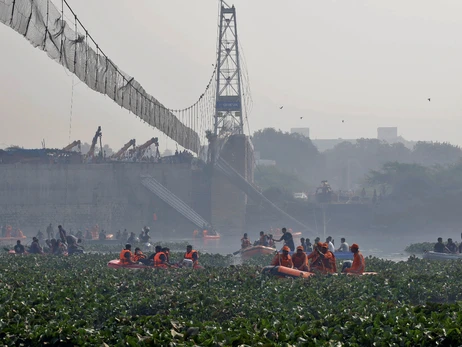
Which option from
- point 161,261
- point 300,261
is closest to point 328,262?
point 300,261

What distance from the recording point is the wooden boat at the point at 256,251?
43.2 metres

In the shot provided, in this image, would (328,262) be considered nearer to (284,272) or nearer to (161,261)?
(284,272)

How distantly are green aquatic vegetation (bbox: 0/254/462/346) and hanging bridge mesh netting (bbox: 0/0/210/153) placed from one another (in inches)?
257

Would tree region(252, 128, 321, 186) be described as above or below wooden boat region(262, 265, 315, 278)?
above

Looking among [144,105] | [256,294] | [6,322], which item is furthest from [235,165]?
[6,322]

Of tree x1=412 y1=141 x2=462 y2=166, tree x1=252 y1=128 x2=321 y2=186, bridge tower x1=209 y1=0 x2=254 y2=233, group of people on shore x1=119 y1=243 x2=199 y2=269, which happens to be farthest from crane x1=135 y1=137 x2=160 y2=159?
tree x1=412 y1=141 x2=462 y2=166

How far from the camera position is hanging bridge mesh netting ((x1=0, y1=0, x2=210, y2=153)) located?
838 inches

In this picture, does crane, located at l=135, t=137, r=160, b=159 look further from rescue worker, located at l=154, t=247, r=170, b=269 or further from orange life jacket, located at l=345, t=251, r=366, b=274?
orange life jacket, located at l=345, t=251, r=366, b=274

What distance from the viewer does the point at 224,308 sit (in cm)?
1819

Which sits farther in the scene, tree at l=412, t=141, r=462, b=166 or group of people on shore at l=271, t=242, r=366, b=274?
tree at l=412, t=141, r=462, b=166

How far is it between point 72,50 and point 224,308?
11.5 meters

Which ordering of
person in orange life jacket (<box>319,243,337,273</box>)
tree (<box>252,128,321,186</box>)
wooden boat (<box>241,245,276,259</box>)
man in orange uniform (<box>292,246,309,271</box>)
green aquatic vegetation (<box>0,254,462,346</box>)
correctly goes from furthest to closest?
1. tree (<box>252,128,321,186</box>)
2. wooden boat (<box>241,245,276,259</box>)
3. man in orange uniform (<box>292,246,309,271</box>)
4. person in orange life jacket (<box>319,243,337,273</box>)
5. green aquatic vegetation (<box>0,254,462,346</box>)

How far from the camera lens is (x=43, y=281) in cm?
2317

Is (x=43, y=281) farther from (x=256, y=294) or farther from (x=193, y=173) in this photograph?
(x=193, y=173)
